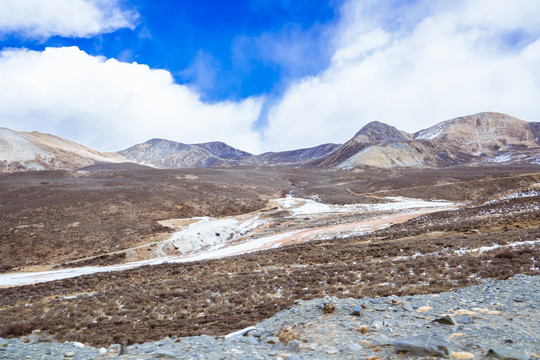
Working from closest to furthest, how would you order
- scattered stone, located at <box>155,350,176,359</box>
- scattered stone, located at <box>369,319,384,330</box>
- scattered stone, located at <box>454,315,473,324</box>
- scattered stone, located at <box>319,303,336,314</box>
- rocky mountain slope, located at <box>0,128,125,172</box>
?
scattered stone, located at <box>155,350,176,359</box> → scattered stone, located at <box>454,315,473,324</box> → scattered stone, located at <box>369,319,384,330</box> → scattered stone, located at <box>319,303,336,314</box> → rocky mountain slope, located at <box>0,128,125,172</box>

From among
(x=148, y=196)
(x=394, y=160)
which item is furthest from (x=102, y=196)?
(x=394, y=160)

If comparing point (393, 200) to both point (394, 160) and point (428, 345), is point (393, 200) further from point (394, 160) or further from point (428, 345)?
point (394, 160)

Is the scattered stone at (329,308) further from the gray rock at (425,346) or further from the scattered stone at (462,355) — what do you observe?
the scattered stone at (462,355)

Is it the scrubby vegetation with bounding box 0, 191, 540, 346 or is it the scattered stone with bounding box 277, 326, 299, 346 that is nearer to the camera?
the scattered stone with bounding box 277, 326, 299, 346

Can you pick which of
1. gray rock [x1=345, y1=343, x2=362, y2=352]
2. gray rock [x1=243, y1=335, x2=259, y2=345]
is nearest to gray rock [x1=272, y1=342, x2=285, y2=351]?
gray rock [x1=243, y1=335, x2=259, y2=345]

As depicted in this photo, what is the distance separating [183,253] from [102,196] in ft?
123

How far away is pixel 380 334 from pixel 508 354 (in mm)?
2271

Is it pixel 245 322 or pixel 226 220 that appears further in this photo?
pixel 226 220

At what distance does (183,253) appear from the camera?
42312mm

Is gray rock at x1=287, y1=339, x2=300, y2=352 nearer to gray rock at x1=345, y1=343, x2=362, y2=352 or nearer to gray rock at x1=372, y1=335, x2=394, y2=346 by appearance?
gray rock at x1=345, y1=343, x2=362, y2=352

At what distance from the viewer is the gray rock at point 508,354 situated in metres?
4.39

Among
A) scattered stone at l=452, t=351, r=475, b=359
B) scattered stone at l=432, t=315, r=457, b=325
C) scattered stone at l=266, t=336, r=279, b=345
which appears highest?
scattered stone at l=452, t=351, r=475, b=359

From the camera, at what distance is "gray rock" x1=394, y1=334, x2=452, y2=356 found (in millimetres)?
4813

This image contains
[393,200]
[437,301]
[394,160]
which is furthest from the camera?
[394,160]
